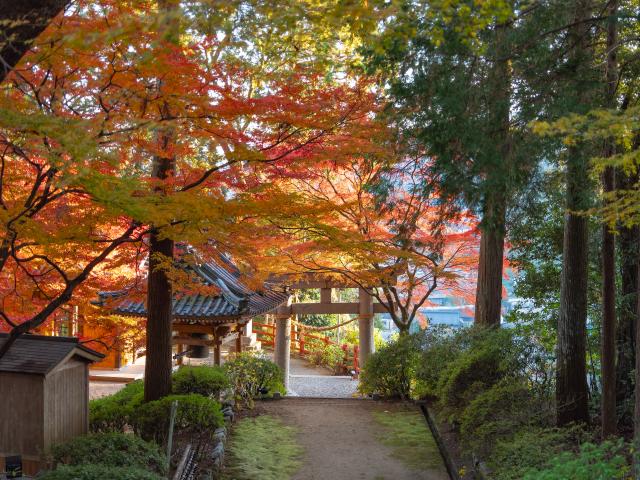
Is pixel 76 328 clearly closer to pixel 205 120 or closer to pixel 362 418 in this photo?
pixel 362 418

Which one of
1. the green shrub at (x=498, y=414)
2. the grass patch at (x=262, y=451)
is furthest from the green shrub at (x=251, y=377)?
the green shrub at (x=498, y=414)

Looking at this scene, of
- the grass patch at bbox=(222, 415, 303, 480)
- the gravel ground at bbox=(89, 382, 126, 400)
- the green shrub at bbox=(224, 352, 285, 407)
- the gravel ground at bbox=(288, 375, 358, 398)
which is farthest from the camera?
the gravel ground at bbox=(288, 375, 358, 398)

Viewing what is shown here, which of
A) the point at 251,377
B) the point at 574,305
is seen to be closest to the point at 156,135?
the point at 574,305

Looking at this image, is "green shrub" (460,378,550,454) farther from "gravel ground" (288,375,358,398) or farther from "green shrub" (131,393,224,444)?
"gravel ground" (288,375,358,398)

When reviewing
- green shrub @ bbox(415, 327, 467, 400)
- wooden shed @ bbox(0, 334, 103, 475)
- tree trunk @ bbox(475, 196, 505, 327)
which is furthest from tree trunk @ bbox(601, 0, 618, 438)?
wooden shed @ bbox(0, 334, 103, 475)

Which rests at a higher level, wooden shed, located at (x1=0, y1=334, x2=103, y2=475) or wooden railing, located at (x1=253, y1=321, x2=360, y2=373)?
wooden shed, located at (x1=0, y1=334, x2=103, y2=475)

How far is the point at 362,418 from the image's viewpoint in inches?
454

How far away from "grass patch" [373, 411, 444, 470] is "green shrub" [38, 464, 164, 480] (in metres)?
4.02

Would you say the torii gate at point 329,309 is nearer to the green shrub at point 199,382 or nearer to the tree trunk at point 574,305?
the green shrub at point 199,382

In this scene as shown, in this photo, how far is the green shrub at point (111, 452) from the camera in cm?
694

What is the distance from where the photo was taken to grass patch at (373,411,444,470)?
9.03 m

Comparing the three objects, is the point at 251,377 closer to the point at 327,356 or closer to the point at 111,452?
the point at 111,452

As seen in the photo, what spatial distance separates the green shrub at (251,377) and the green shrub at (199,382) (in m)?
0.66

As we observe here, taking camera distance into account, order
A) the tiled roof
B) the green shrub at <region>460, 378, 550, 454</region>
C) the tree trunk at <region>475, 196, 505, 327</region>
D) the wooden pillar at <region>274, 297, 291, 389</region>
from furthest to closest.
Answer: the wooden pillar at <region>274, 297, 291, 389</region> → the tiled roof → the tree trunk at <region>475, 196, 505, 327</region> → the green shrub at <region>460, 378, 550, 454</region>
